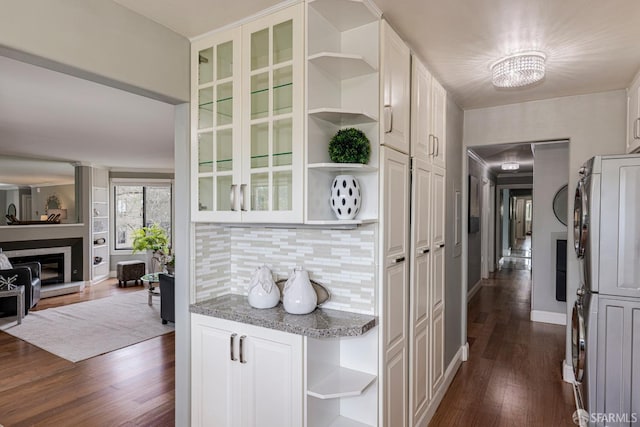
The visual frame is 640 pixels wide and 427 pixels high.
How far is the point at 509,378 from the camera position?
3299 mm

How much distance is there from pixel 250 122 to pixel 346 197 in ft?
2.18

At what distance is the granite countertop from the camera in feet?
5.62

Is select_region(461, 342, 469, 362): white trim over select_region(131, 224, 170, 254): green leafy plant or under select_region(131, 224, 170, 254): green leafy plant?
under

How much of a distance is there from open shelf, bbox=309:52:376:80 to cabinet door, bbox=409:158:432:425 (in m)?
0.69

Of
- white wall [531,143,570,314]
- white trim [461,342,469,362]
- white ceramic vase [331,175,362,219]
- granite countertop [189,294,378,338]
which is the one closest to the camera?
granite countertop [189,294,378,338]

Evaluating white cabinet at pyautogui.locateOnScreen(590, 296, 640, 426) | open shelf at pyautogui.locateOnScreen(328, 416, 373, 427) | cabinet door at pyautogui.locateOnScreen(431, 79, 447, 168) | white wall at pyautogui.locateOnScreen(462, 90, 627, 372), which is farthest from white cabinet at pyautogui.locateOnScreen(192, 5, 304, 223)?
white wall at pyautogui.locateOnScreen(462, 90, 627, 372)

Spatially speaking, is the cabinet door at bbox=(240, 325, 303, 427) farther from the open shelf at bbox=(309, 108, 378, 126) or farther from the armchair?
the armchair

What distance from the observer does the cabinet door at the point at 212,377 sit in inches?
78.3

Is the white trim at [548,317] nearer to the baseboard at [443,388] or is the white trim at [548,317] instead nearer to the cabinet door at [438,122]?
the baseboard at [443,388]

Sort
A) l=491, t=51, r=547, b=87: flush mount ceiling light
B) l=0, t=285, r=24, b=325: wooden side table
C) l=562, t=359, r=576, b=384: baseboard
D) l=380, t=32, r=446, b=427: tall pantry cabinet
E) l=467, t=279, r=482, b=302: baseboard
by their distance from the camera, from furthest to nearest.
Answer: l=467, t=279, r=482, b=302: baseboard → l=0, t=285, r=24, b=325: wooden side table → l=562, t=359, r=576, b=384: baseboard → l=491, t=51, r=547, b=87: flush mount ceiling light → l=380, t=32, r=446, b=427: tall pantry cabinet

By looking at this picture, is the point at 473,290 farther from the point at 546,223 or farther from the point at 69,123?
the point at 69,123

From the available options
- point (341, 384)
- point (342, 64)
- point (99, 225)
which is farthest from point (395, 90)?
point (99, 225)

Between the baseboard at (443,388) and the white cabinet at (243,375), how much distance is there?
1.10 meters

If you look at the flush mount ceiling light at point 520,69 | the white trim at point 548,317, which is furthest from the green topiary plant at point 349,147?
the white trim at point 548,317
